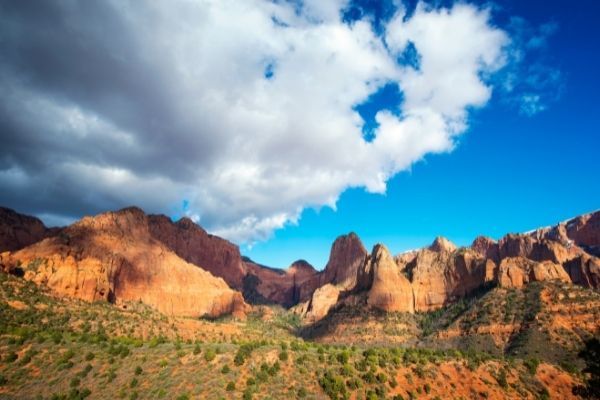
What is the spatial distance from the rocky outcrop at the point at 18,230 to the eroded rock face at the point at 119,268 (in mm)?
14408

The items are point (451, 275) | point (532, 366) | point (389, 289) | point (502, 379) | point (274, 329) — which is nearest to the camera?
point (502, 379)

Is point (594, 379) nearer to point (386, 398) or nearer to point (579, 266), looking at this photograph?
point (386, 398)

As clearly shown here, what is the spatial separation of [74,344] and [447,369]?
168 ft

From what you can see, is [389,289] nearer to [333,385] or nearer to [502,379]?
[502,379]

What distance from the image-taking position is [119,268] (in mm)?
166500

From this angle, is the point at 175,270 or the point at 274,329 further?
the point at 175,270

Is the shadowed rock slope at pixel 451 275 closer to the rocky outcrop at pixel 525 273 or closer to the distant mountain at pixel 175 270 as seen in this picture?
the rocky outcrop at pixel 525 273

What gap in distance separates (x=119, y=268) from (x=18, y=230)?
4061 cm

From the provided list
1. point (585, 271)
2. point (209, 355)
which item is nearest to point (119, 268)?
point (209, 355)

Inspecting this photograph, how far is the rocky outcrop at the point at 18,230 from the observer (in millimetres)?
155750

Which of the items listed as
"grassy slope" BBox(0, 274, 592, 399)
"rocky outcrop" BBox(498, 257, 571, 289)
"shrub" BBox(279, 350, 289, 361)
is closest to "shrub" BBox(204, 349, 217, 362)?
"grassy slope" BBox(0, 274, 592, 399)

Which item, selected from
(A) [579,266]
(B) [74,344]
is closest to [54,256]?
(B) [74,344]

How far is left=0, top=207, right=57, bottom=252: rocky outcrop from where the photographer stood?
156m

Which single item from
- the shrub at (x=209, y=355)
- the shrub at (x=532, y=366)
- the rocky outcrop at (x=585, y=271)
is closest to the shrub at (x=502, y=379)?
the shrub at (x=532, y=366)
